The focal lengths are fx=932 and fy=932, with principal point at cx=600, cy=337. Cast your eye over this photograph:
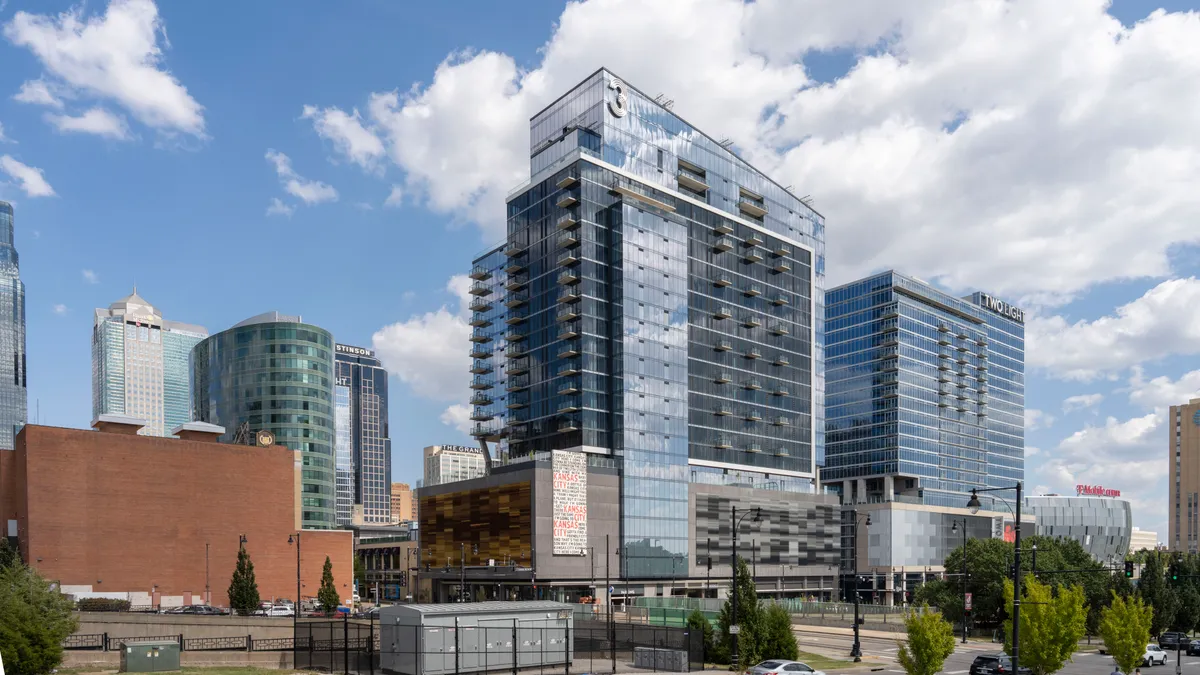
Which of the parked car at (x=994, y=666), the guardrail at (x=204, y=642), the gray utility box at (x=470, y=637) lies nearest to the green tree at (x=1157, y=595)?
the parked car at (x=994, y=666)

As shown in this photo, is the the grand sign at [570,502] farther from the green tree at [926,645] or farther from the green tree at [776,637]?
the green tree at [926,645]

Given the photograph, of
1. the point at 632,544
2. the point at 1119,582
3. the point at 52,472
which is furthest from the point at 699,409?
the point at 52,472

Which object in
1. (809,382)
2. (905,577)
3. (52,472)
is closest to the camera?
(52,472)

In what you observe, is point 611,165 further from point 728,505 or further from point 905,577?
point 905,577

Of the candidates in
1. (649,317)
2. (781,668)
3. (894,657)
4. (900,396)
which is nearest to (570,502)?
(649,317)

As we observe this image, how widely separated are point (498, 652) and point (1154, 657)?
45047 millimetres

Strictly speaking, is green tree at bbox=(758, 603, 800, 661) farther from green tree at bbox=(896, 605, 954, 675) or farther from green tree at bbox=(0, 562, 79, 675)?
green tree at bbox=(0, 562, 79, 675)

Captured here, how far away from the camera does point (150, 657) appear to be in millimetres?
47469

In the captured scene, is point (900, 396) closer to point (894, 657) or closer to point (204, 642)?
point (894, 657)

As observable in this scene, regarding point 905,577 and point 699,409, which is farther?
point 905,577

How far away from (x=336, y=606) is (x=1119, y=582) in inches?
3166

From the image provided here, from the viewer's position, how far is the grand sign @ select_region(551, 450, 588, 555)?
11606 cm

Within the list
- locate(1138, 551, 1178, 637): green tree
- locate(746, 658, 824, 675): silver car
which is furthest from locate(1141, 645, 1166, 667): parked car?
locate(746, 658, 824, 675): silver car

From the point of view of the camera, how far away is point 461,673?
156 ft
